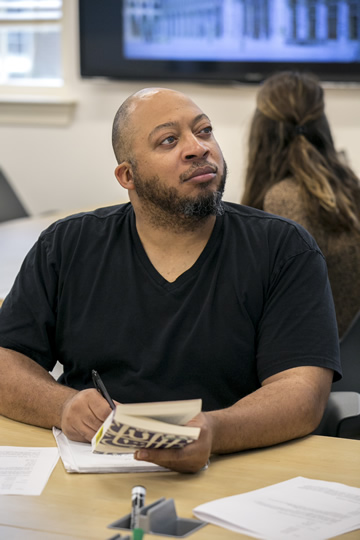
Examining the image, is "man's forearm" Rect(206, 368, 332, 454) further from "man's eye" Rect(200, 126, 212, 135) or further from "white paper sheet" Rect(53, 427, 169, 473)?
"man's eye" Rect(200, 126, 212, 135)

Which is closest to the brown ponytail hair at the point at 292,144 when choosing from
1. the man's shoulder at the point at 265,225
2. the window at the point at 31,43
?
the man's shoulder at the point at 265,225

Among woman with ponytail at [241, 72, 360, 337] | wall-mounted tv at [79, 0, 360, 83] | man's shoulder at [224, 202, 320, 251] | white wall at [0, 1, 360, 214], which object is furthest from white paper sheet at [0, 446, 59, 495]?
wall-mounted tv at [79, 0, 360, 83]

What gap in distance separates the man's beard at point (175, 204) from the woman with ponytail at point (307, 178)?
0.71 meters

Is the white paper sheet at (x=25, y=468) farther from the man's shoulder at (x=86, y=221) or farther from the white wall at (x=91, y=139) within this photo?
the white wall at (x=91, y=139)

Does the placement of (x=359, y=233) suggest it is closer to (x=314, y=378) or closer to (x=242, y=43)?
(x=314, y=378)

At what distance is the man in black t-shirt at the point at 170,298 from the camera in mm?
1541

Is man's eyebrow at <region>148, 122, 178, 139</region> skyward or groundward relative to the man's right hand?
skyward

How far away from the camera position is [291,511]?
114 centimetres

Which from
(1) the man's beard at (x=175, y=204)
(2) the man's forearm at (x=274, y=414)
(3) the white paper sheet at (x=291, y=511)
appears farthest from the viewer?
(1) the man's beard at (x=175, y=204)

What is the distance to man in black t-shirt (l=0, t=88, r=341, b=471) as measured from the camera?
5.06ft

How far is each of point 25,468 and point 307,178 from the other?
1.39 metres

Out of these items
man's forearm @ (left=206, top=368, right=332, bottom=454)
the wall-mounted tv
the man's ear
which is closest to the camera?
man's forearm @ (left=206, top=368, right=332, bottom=454)

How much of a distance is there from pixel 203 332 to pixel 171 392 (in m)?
0.13

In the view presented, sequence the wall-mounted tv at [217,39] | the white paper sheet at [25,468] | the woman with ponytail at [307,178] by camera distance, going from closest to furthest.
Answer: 1. the white paper sheet at [25,468]
2. the woman with ponytail at [307,178]
3. the wall-mounted tv at [217,39]
